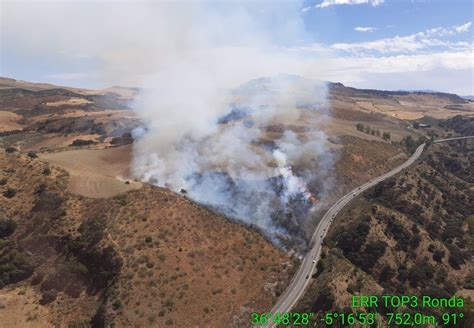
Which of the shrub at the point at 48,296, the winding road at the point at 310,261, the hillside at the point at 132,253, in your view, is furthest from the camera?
the winding road at the point at 310,261

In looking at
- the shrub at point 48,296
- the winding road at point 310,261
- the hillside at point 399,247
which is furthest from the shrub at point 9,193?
the hillside at point 399,247

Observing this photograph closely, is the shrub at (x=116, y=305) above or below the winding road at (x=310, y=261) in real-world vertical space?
above

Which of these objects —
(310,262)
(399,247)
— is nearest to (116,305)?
(310,262)

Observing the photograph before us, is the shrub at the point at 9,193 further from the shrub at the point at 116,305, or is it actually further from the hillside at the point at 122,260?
the shrub at the point at 116,305

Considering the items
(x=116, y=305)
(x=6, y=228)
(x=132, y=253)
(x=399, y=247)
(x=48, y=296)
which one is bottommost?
(x=399, y=247)

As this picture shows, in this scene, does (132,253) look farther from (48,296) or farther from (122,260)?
(48,296)

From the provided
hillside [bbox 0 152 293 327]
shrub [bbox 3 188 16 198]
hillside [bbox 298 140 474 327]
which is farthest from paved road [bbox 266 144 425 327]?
shrub [bbox 3 188 16 198]

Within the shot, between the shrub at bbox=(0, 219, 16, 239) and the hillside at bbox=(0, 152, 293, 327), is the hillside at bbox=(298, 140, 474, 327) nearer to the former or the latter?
the hillside at bbox=(0, 152, 293, 327)
